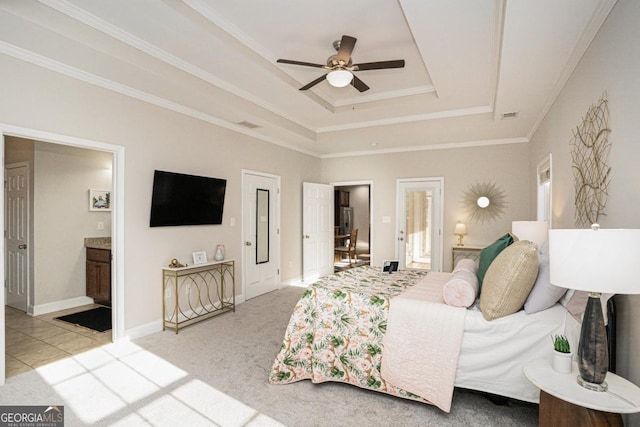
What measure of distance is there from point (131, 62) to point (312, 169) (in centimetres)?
417

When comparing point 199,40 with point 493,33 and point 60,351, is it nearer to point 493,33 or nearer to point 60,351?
point 493,33

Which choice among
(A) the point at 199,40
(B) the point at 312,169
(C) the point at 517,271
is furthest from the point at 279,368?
(B) the point at 312,169

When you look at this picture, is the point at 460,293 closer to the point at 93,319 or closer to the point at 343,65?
the point at 343,65

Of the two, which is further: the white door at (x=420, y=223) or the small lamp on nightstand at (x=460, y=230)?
the white door at (x=420, y=223)

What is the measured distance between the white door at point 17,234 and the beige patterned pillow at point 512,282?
541cm

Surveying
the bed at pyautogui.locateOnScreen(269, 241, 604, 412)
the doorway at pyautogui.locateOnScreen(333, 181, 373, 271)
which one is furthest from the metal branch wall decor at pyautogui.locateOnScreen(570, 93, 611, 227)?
the doorway at pyautogui.locateOnScreen(333, 181, 373, 271)

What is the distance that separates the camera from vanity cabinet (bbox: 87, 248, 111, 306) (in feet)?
15.0

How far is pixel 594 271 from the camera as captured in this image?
1.29 meters

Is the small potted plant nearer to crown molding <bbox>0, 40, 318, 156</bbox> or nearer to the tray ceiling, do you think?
the tray ceiling

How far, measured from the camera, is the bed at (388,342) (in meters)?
2.01

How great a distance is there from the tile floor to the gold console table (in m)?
0.68

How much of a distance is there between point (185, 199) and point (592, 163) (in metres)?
3.88

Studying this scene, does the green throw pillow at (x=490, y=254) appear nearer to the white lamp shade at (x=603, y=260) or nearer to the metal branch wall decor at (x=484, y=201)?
the white lamp shade at (x=603, y=260)

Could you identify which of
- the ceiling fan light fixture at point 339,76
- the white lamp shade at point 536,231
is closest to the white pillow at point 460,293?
the white lamp shade at point 536,231
